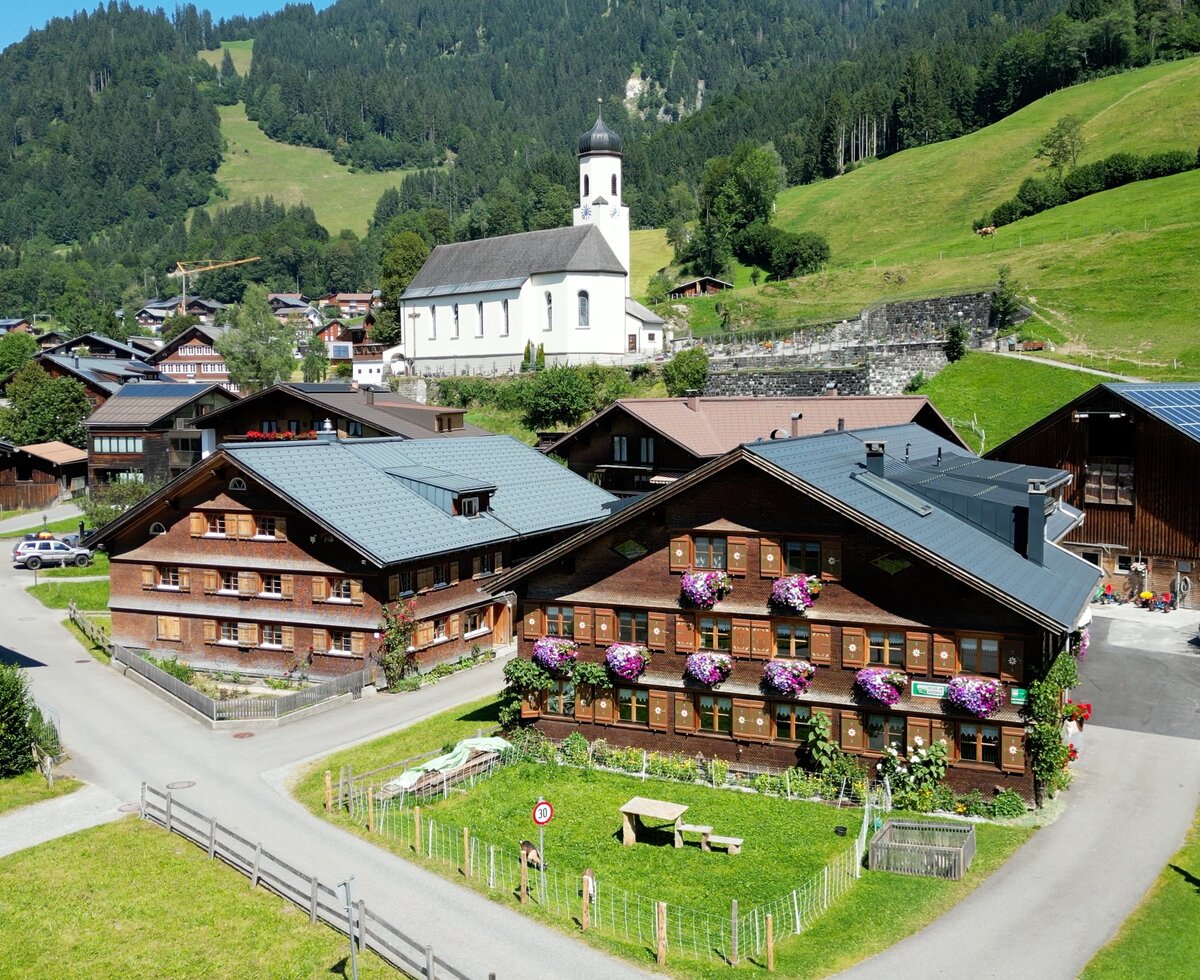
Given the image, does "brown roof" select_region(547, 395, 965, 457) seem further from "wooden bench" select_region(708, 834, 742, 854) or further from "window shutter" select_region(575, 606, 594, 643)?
"wooden bench" select_region(708, 834, 742, 854)

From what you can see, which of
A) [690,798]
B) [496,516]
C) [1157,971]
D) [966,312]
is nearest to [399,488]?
[496,516]

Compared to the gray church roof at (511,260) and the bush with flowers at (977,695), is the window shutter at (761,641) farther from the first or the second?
the gray church roof at (511,260)

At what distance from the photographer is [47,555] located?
6341cm

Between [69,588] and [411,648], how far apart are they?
88.1 ft

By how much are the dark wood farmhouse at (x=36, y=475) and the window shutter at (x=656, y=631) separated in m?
68.0

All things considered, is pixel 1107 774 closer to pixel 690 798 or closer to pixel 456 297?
pixel 690 798

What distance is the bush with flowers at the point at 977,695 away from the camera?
2636 centimetres

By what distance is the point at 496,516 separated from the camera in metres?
46.3

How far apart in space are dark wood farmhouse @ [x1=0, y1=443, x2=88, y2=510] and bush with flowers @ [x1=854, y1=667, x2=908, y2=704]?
73878 millimetres

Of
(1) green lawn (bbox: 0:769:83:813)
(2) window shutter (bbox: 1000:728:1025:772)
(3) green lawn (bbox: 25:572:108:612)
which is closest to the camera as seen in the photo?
(2) window shutter (bbox: 1000:728:1025:772)

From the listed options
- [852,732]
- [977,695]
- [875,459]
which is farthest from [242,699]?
[977,695]

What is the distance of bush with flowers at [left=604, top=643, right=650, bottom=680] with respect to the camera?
99.0ft

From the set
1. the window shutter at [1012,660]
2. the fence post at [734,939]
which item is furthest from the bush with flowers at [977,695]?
the fence post at [734,939]

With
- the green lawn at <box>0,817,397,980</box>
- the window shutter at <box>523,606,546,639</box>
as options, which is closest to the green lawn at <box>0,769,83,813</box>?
the green lawn at <box>0,817,397,980</box>
